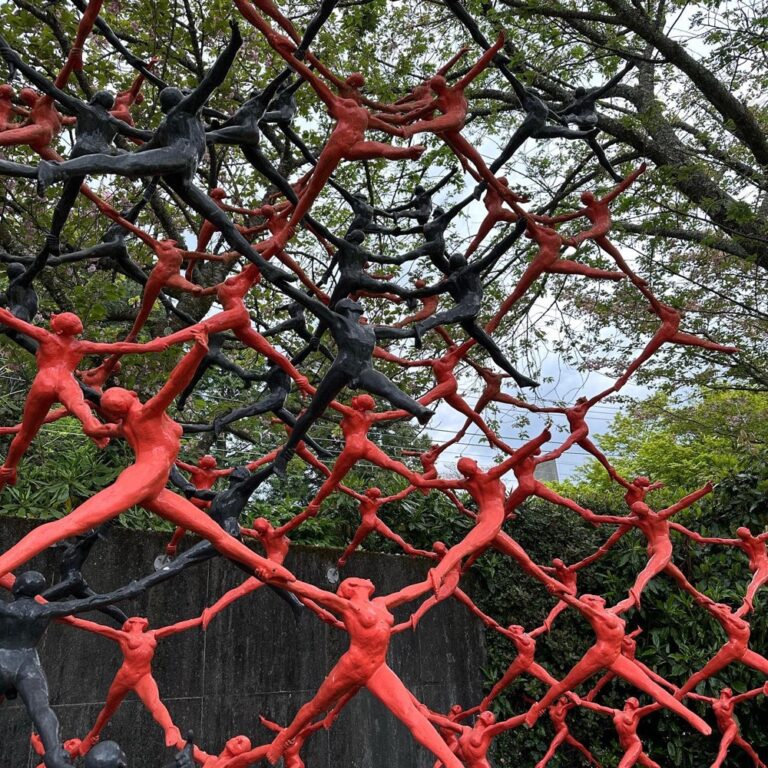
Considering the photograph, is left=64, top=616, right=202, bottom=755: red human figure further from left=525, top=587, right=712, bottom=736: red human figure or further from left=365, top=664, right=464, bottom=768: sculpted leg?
left=525, top=587, right=712, bottom=736: red human figure

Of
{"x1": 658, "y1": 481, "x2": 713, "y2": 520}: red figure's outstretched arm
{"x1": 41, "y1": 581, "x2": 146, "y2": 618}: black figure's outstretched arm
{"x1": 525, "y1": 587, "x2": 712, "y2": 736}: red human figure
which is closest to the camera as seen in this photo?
{"x1": 41, "y1": 581, "x2": 146, "y2": 618}: black figure's outstretched arm

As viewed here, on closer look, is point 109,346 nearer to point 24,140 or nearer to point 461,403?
point 24,140

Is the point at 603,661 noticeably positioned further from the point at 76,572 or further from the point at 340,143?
the point at 340,143

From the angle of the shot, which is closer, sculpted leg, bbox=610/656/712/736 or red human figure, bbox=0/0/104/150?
red human figure, bbox=0/0/104/150

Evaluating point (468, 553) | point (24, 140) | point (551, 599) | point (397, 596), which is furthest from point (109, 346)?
point (551, 599)

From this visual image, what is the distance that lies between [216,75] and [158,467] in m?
0.69

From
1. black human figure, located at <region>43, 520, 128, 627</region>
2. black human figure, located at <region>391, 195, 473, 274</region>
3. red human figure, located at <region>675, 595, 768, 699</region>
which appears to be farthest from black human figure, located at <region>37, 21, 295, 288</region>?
red human figure, located at <region>675, 595, 768, 699</region>

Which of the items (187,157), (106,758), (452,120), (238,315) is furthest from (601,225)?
(106,758)

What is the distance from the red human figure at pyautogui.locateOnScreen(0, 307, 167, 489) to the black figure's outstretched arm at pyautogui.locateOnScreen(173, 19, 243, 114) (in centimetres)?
43

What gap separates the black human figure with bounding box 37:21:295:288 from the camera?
110cm

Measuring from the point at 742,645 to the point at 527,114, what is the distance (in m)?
2.24

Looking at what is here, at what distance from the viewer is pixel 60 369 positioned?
4.36 feet

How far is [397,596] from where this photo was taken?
1.43 m

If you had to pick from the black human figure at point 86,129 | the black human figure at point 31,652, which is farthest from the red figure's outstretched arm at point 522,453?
the black human figure at point 86,129
